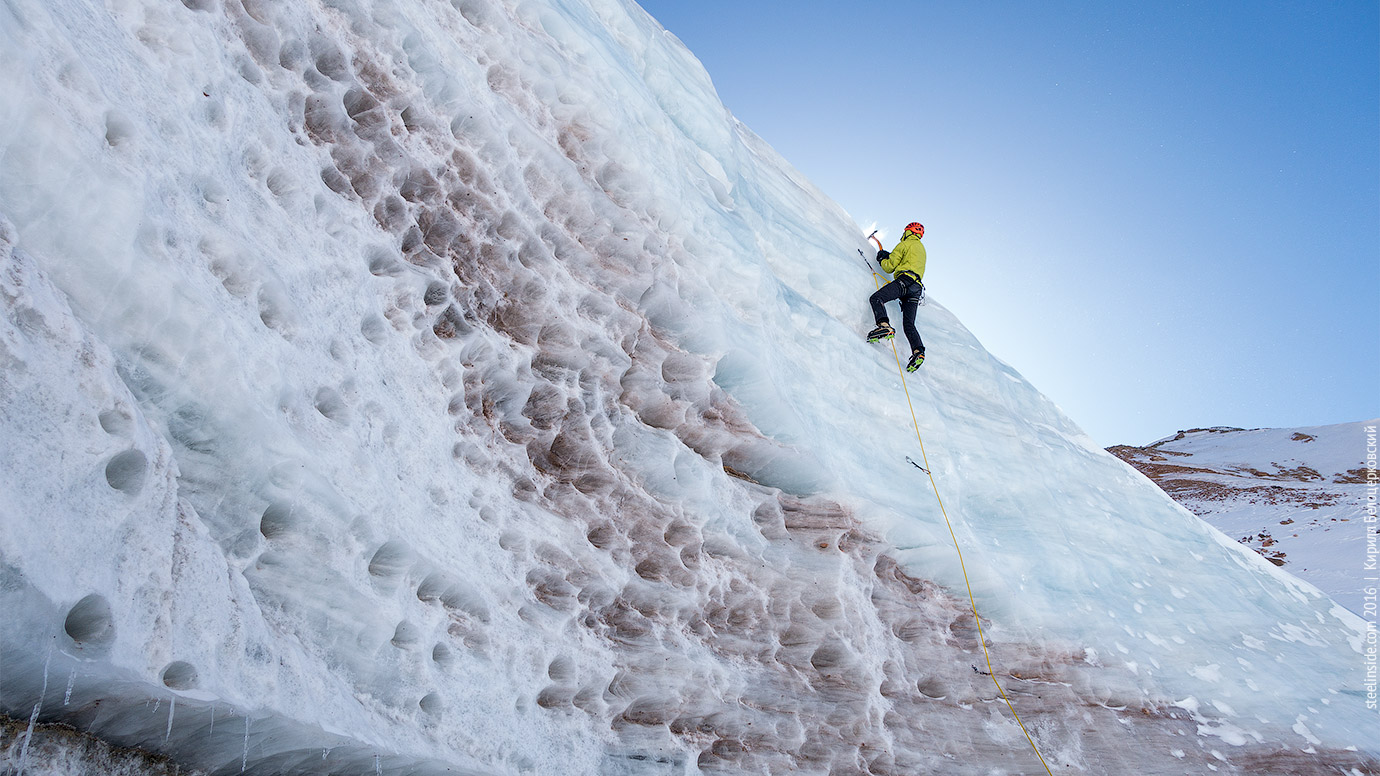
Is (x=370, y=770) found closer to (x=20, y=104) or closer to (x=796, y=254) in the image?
(x=20, y=104)

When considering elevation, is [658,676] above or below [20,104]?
below

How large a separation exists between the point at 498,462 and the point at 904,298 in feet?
14.9

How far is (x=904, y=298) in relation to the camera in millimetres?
7207

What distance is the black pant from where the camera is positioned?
711 cm

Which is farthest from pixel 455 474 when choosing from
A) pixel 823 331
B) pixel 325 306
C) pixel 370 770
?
pixel 823 331

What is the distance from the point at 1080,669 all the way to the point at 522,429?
493 cm

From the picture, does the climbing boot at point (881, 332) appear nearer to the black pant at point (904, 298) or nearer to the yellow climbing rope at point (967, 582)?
the black pant at point (904, 298)

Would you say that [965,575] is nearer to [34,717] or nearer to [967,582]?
[967,582]

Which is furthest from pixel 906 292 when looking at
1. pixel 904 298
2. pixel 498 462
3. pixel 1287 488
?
pixel 1287 488

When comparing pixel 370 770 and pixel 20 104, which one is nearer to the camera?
pixel 20 104

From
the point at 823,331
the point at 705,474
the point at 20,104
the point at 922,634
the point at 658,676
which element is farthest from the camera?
the point at 823,331

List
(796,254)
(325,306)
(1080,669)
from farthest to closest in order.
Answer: (796,254)
(1080,669)
(325,306)

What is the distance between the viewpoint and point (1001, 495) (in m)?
6.88

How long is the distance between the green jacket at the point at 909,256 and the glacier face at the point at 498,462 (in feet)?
1.19
